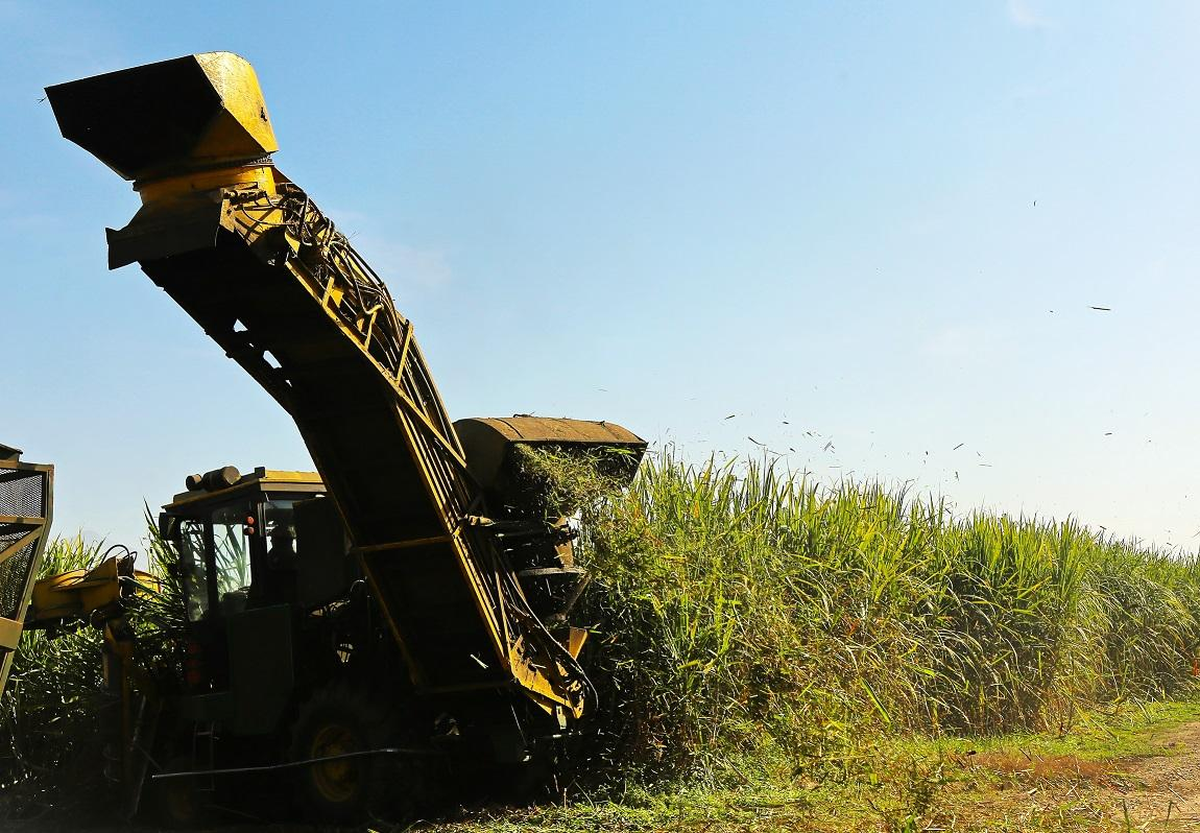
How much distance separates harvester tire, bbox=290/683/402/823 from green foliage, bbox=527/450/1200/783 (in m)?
1.56

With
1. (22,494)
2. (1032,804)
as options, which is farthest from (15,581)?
(1032,804)

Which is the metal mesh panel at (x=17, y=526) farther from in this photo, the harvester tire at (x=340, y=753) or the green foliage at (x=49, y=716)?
the harvester tire at (x=340, y=753)

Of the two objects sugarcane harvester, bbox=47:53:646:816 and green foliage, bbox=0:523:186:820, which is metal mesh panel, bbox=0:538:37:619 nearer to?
green foliage, bbox=0:523:186:820

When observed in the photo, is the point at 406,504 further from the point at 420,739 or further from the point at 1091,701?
the point at 1091,701

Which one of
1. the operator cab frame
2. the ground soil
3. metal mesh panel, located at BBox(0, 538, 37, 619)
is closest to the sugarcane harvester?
the operator cab frame

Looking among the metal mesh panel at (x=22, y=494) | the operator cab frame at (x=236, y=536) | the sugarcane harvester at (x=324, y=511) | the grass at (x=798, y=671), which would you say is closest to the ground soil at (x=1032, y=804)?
the grass at (x=798, y=671)

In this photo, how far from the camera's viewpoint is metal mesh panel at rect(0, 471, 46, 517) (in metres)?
10.6

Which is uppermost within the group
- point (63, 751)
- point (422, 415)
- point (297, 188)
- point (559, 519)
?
point (297, 188)

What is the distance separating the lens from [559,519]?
27.5ft

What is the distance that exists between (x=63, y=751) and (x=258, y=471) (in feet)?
14.0

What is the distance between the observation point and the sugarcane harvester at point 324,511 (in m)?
6.51

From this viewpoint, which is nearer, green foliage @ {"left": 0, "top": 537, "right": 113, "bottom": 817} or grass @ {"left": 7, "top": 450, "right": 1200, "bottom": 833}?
grass @ {"left": 7, "top": 450, "right": 1200, "bottom": 833}

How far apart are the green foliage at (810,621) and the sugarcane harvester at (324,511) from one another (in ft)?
1.40

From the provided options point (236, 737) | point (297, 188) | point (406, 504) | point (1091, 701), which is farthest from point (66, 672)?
point (1091, 701)
